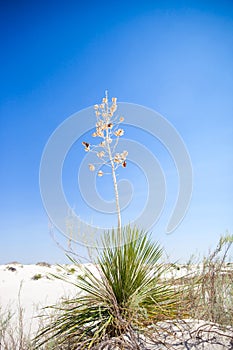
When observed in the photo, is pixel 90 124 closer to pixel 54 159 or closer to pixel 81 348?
pixel 54 159

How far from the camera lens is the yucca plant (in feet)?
10.0

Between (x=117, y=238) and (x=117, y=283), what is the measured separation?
0.49m

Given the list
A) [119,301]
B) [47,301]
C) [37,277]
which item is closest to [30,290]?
[47,301]

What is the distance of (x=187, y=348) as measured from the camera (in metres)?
2.40

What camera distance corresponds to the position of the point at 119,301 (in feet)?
11.3

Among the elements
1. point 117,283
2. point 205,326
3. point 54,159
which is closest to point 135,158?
point 54,159

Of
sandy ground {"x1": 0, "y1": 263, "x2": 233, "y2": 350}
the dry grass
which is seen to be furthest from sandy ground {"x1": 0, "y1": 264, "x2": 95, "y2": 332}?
the dry grass

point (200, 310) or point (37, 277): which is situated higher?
point (37, 277)

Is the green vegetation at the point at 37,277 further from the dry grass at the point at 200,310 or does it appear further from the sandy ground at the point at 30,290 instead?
the dry grass at the point at 200,310

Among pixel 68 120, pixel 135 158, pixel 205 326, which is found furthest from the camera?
pixel 68 120

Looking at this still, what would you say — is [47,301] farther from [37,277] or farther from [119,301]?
[119,301]

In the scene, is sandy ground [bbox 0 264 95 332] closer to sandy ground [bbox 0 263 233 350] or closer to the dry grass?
sandy ground [bbox 0 263 233 350]

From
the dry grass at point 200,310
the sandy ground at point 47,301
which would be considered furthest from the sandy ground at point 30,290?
the dry grass at point 200,310

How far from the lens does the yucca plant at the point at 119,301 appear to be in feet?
10.0
